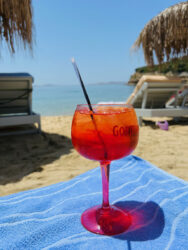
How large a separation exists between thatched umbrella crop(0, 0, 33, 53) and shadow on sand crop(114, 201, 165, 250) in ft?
10.9

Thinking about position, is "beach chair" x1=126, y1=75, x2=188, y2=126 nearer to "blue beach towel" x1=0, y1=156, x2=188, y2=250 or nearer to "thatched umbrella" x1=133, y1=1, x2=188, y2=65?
"thatched umbrella" x1=133, y1=1, x2=188, y2=65

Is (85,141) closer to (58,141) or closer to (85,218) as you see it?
(85,218)

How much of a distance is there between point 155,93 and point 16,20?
4.08 m

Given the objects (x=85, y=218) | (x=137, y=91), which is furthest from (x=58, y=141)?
(x=85, y=218)

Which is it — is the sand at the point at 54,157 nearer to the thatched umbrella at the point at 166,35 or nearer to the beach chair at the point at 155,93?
the beach chair at the point at 155,93

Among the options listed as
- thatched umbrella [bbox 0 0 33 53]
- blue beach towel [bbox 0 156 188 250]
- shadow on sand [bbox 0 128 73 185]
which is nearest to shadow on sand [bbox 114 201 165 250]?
blue beach towel [bbox 0 156 188 250]

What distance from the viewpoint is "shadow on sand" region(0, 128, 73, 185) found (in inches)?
111

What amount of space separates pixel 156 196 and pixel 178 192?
0.52 ft

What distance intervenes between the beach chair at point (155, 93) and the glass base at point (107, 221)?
4722mm

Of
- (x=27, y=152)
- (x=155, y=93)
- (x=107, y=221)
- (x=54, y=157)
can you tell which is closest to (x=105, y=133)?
(x=107, y=221)

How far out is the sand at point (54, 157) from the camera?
250 cm

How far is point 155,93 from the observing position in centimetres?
603

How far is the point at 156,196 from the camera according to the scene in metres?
1.30

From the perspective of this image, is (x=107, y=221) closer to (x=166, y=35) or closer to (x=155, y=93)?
(x=155, y=93)
